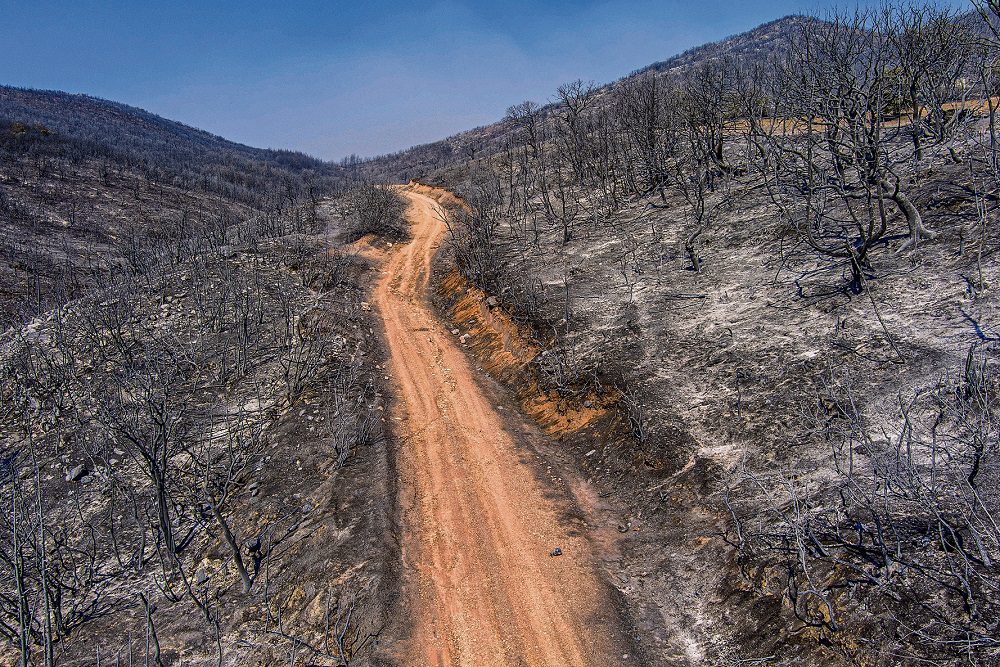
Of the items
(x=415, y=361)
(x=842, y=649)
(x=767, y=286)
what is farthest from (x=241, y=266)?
(x=842, y=649)

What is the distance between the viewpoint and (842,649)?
5004mm

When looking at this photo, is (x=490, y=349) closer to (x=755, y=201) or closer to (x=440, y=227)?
(x=755, y=201)

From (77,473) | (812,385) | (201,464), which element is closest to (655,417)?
(812,385)

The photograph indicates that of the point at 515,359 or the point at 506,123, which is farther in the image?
the point at 506,123

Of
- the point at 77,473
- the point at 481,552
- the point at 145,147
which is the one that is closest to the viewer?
the point at 481,552

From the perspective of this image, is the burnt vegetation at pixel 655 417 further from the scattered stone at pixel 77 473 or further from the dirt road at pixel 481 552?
the dirt road at pixel 481 552

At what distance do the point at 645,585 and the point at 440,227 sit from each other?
82.4 feet

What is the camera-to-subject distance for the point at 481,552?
7.77 m

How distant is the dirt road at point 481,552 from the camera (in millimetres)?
6273

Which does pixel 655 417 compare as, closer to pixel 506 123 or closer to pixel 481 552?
pixel 481 552

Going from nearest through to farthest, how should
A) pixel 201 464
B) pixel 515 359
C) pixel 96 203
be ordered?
pixel 201 464, pixel 515 359, pixel 96 203

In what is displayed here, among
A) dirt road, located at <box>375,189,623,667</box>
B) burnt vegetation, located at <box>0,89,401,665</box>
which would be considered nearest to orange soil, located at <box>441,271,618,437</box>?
dirt road, located at <box>375,189,623,667</box>

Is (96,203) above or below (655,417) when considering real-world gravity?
above

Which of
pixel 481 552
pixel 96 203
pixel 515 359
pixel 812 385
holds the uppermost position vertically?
pixel 96 203
